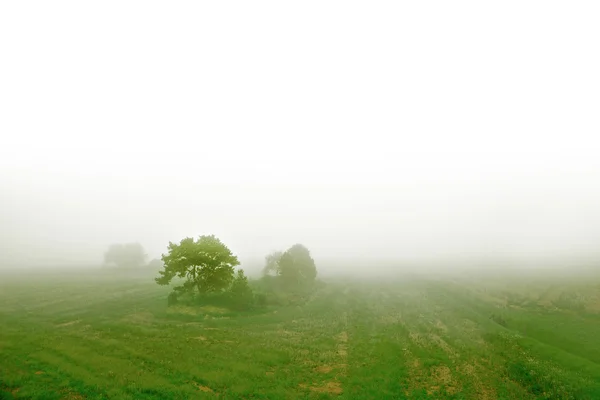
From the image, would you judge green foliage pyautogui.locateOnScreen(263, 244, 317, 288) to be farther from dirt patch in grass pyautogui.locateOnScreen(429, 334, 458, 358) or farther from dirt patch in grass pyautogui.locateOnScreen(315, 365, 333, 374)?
dirt patch in grass pyautogui.locateOnScreen(315, 365, 333, 374)

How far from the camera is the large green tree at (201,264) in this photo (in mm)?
55562

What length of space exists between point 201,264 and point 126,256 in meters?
103

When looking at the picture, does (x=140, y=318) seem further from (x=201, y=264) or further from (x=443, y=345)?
(x=443, y=345)

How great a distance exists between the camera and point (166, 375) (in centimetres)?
2752

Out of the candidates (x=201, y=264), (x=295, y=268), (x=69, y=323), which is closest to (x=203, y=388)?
(x=69, y=323)

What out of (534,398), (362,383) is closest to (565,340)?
(534,398)

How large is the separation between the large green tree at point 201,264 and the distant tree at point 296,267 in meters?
25.4

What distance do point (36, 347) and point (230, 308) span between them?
2884 cm

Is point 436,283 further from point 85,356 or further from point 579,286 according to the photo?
point 85,356

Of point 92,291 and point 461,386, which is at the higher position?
point 92,291

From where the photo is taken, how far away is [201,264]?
56.4 meters

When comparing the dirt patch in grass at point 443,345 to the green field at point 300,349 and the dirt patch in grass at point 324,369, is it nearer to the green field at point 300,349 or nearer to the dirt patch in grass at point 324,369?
the green field at point 300,349

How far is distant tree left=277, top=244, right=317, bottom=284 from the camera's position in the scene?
271 feet

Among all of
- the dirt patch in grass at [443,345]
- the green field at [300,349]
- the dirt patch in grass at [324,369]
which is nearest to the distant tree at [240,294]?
the green field at [300,349]
